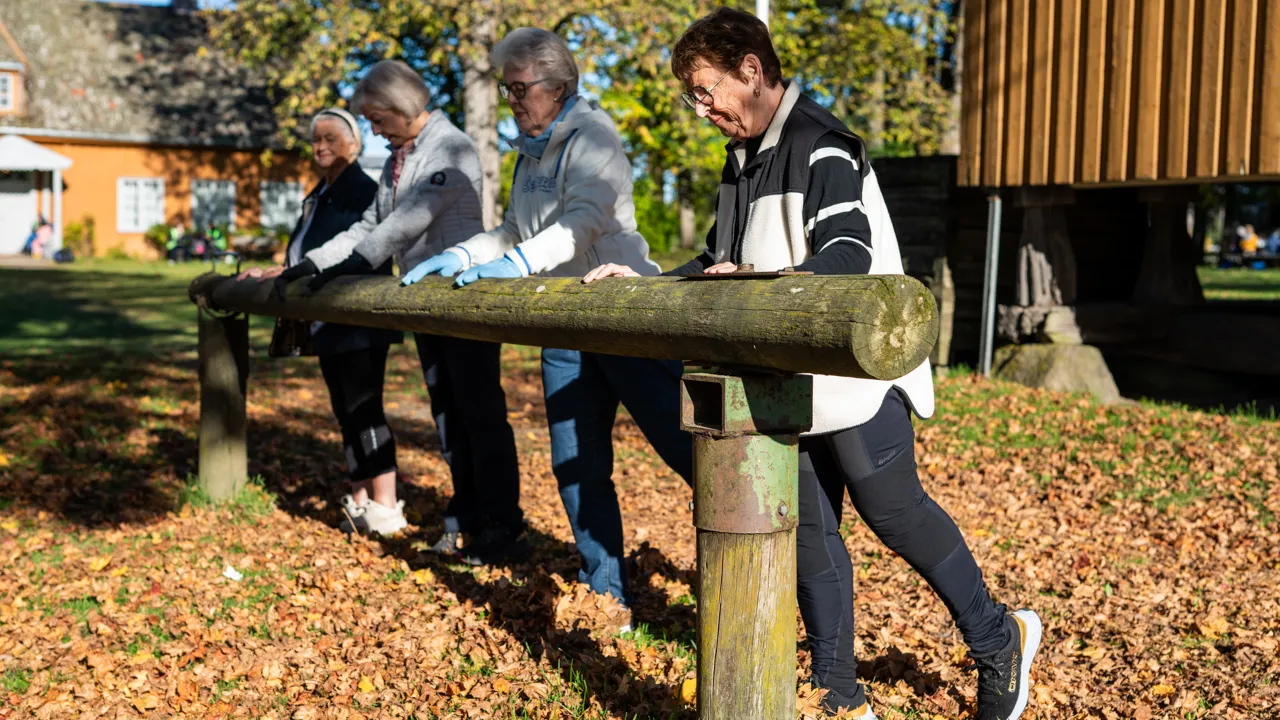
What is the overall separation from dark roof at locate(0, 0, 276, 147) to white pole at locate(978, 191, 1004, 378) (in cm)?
2644

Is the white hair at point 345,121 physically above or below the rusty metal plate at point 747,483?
above

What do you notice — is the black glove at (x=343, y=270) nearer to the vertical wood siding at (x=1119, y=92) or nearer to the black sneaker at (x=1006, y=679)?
the black sneaker at (x=1006, y=679)

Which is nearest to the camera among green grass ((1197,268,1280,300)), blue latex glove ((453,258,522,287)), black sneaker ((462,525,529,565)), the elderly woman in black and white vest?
the elderly woman in black and white vest

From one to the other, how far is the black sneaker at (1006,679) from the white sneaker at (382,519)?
124 inches

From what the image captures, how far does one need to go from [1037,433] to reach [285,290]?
5.18 meters

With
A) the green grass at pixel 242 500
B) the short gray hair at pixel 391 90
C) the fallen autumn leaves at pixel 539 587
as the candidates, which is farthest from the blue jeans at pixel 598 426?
the green grass at pixel 242 500

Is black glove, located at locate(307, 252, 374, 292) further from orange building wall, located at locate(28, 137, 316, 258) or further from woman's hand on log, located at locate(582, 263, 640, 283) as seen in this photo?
orange building wall, located at locate(28, 137, 316, 258)

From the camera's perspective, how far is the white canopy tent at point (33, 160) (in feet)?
97.8

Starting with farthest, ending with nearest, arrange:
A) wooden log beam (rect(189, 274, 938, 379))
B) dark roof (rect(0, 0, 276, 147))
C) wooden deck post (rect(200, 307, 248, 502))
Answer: dark roof (rect(0, 0, 276, 147))
wooden deck post (rect(200, 307, 248, 502))
wooden log beam (rect(189, 274, 938, 379))

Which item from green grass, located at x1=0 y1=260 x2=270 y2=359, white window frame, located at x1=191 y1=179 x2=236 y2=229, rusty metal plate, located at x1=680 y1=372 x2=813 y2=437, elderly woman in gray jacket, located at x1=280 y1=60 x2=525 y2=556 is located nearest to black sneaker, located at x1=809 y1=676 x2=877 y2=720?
rusty metal plate, located at x1=680 y1=372 x2=813 y2=437

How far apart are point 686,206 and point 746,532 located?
96.0 ft

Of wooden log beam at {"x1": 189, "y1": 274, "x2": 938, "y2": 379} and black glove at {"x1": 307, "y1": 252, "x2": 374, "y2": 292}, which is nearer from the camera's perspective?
wooden log beam at {"x1": 189, "y1": 274, "x2": 938, "y2": 379}

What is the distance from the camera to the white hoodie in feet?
12.6

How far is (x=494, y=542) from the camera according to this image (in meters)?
5.12
